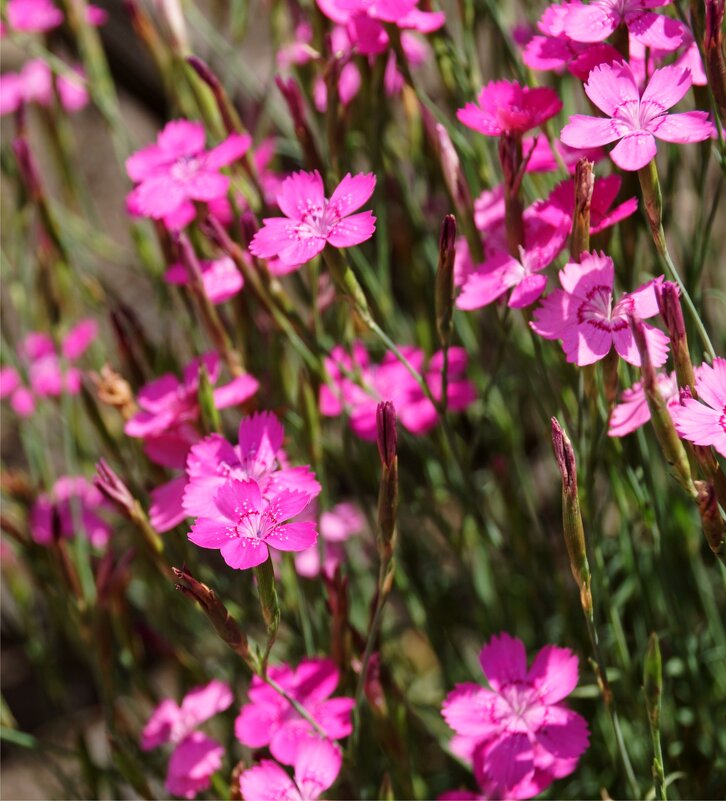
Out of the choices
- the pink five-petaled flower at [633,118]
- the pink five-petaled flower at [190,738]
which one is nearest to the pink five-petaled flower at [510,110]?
the pink five-petaled flower at [633,118]

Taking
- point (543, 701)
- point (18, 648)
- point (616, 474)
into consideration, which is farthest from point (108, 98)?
point (18, 648)

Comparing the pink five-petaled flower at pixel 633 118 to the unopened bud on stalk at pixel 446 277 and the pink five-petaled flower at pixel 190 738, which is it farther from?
the pink five-petaled flower at pixel 190 738

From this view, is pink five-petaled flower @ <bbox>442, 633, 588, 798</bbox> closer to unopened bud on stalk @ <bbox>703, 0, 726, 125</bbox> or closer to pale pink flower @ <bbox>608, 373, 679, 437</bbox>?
pale pink flower @ <bbox>608, 373, 679, 437</bbox>

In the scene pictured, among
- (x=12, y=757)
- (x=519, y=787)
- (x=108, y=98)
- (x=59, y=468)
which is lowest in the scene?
(x=12, y=757)

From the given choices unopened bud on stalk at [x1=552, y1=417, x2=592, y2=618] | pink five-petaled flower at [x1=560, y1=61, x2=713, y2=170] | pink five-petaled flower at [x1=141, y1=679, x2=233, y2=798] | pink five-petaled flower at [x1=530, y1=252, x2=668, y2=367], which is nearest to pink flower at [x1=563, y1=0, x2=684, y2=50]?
pink five-petaled flower at [x1=560, y1=61, x2=713, y2=170]

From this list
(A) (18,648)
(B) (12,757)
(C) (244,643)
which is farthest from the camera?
(A) (18,648)

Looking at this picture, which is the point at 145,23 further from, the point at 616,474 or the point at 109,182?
the point at 109,182
